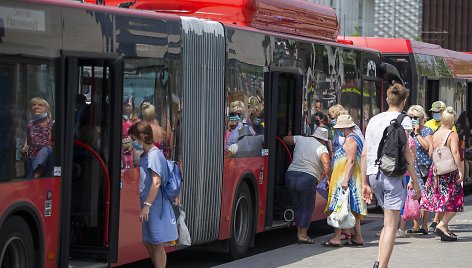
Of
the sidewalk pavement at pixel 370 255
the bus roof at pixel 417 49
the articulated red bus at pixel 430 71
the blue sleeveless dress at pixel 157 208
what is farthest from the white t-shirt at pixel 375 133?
the bus roof at pixel 417 49

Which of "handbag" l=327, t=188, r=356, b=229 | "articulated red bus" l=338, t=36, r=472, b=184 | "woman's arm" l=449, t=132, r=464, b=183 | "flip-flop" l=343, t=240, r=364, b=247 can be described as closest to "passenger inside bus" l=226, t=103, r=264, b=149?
"handbag" l=327, t=188, r=356, b=229

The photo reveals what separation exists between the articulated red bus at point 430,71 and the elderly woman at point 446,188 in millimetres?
5582

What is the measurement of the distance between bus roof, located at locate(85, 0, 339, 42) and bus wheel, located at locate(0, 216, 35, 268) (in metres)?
4.66

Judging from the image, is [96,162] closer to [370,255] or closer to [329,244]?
[370,255]

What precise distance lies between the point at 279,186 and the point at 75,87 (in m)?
5.56

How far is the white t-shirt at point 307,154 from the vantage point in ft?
41.6

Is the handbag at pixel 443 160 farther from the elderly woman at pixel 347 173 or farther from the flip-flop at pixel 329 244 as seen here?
the flip-flop at pixel 329 244

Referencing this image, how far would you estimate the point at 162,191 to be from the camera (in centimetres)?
872

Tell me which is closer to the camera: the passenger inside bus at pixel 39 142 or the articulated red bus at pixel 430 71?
the passenger inside bus at pixel 39 142

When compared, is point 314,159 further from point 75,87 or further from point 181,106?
point 75,87

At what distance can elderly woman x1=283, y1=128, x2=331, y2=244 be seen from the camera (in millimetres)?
12695

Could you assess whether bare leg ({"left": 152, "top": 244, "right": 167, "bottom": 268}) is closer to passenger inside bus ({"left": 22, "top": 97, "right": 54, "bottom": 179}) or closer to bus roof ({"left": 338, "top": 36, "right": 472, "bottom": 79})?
passenger inside bus ({"left": 22, "top": 97, "right": 54, "bottom": 179})

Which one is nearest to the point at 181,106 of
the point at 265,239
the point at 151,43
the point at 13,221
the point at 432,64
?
the point at 151,43

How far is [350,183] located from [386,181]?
2.97 meters
